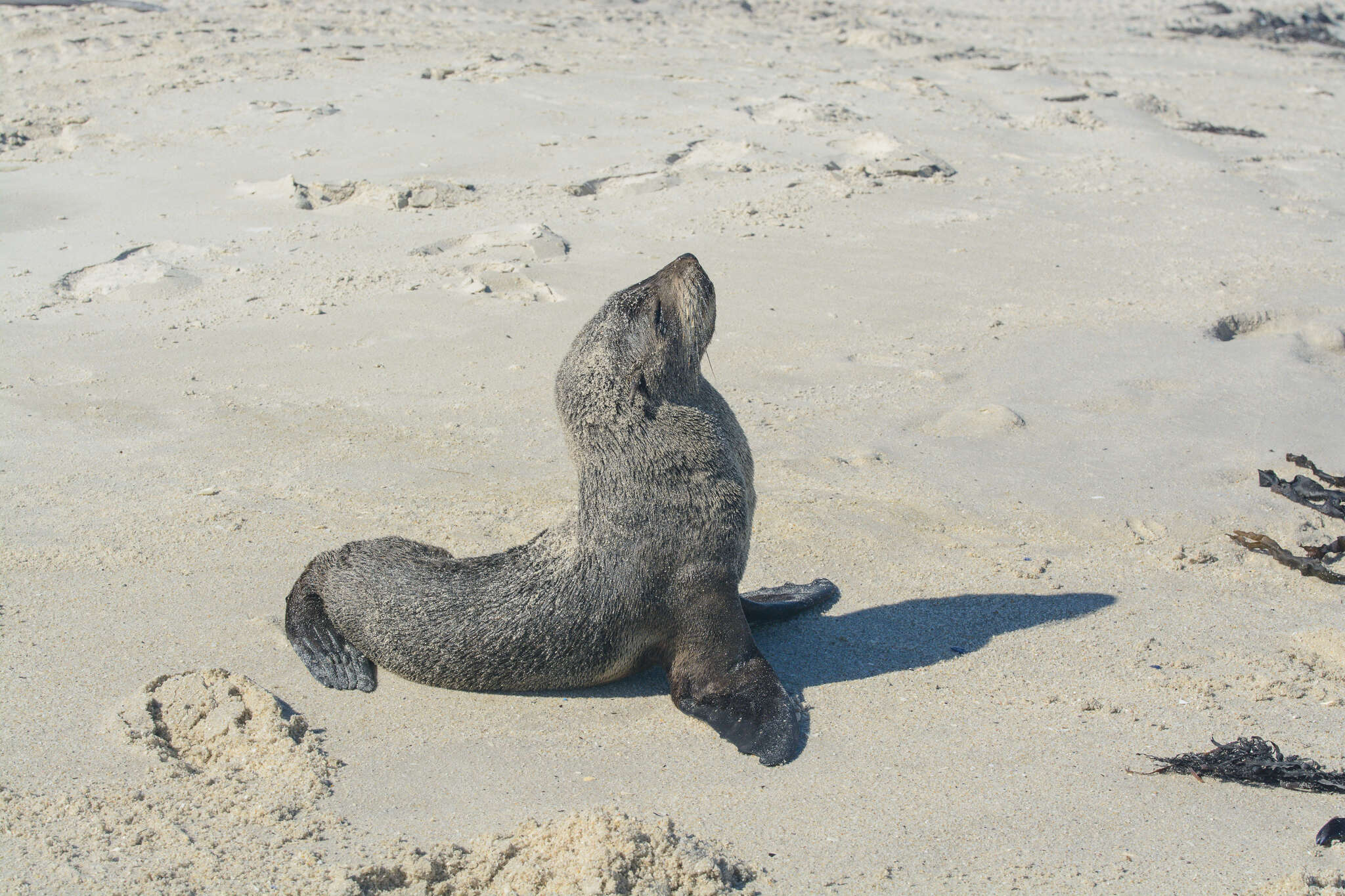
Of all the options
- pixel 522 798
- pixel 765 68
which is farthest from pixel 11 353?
pixel 765 68

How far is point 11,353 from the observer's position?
725 centimetres

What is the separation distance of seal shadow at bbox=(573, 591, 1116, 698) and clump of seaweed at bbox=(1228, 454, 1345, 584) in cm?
86

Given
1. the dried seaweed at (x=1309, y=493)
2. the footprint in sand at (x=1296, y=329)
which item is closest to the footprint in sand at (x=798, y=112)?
the footprint in sand at (x=1296, y=329)

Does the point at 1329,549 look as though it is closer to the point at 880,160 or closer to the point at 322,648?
the point at 322,648

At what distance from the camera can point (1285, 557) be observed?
16.6 ft

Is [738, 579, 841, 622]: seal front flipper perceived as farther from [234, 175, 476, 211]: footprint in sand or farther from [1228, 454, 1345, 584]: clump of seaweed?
[234, 175, 476, 211]: footprint in sand

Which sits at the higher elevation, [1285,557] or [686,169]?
[686,169]

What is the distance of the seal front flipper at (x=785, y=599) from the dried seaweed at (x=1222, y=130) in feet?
31.6

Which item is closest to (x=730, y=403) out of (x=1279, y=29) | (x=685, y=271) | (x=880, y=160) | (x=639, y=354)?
(x=685, y=271)

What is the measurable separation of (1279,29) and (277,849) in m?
20.0

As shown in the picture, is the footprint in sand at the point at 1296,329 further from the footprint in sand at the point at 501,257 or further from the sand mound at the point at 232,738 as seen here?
the sand mound at the point at 232,738

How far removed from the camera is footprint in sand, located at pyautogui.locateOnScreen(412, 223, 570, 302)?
819 centimetres

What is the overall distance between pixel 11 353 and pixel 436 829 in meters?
5.36

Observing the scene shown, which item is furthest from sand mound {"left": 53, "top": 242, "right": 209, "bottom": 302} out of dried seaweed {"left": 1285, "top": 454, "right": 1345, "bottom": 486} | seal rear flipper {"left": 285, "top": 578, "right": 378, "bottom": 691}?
dried seaweed {"left": 1285, "top": 454, "right": 1345, "bottom": 486}
